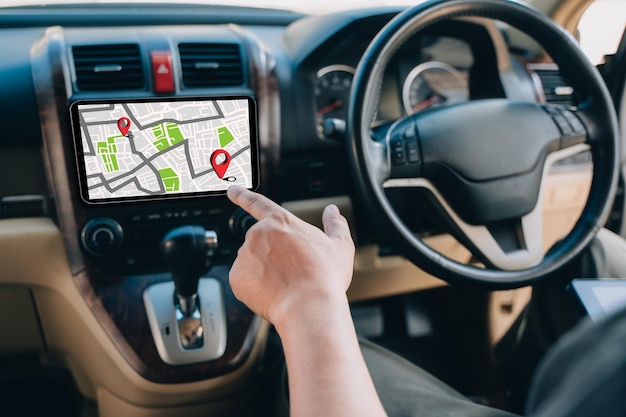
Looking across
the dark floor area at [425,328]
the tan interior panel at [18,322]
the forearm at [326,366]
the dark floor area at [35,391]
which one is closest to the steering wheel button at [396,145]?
the forearm at [326,366]

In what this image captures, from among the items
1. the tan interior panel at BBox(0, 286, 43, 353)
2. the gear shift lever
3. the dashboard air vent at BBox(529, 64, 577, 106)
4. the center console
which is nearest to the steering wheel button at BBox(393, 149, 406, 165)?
the center console

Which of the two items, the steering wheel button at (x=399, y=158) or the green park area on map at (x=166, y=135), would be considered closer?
the green park area on map at (x=166, y=135)

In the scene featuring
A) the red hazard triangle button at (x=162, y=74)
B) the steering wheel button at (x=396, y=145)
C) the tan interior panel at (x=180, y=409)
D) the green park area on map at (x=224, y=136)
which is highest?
the red hazard triangle button at (x=162, y=74)

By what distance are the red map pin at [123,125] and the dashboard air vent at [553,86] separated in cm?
110

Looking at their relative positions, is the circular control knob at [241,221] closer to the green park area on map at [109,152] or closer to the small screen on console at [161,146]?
the small screen on console at [161,146]

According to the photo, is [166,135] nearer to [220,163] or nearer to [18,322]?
[220,163]

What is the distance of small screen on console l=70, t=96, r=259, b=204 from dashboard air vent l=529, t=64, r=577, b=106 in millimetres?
906

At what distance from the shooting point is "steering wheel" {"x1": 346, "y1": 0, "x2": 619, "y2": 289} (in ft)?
3.86

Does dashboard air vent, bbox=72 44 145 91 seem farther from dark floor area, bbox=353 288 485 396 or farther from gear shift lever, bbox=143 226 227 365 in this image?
dark floor area, bbox=353 288 485 396

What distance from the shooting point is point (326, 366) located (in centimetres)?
64

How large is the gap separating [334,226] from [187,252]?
0.38 meters

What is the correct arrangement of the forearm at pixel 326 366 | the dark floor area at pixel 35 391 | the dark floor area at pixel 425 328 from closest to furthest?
1. the forearm at pixel 326 366
2. the dark floor area at pixel 35 391
3. the dark floor area at pixel 425 328

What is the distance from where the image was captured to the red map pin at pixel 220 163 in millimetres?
1050

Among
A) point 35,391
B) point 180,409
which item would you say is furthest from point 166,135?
point 35,391
